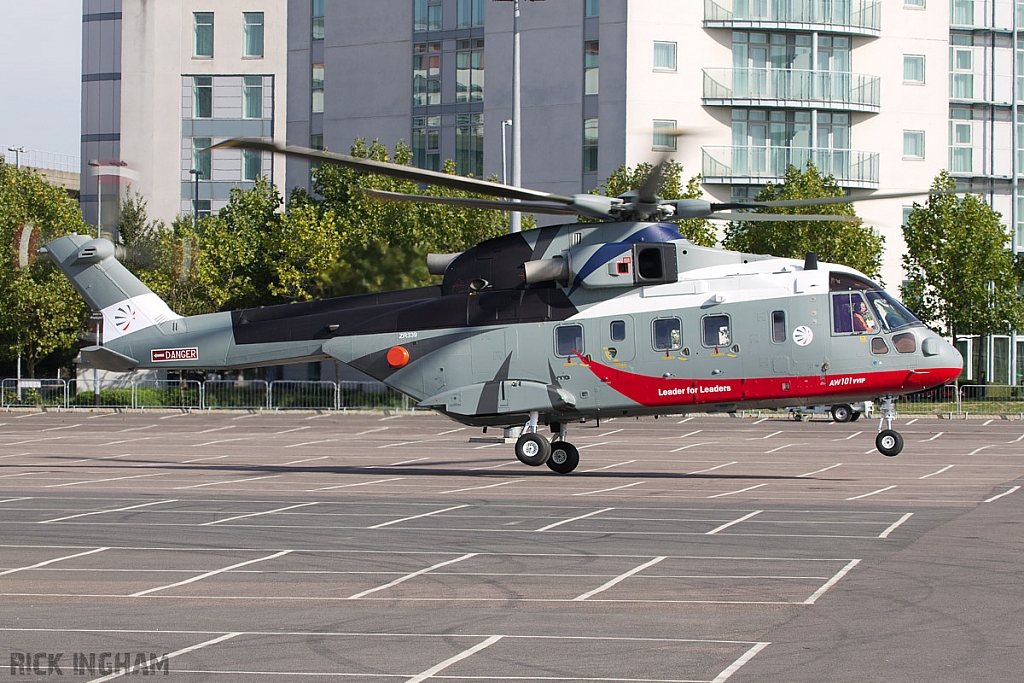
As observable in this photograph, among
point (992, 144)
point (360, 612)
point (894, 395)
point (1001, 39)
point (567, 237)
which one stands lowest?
point (360, 612)

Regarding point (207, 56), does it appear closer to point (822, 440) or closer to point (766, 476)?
point (822, 440)

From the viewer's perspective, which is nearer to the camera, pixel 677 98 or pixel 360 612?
pixel 360 612

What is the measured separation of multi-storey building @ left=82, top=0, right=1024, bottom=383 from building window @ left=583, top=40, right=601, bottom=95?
0.05 m

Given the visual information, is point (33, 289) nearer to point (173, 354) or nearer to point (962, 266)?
point (173, 354)

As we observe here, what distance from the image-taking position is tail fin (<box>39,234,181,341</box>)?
26031mm

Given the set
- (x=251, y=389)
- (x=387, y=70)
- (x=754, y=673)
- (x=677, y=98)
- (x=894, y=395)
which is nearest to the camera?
(x=754, y=673)

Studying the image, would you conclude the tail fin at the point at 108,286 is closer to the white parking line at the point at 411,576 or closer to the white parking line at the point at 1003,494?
the white parking line at the point at 411,576

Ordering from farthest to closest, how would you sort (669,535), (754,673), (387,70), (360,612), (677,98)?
(387,70) < (677,98) < (669,535) < (360,612) < (754,673)

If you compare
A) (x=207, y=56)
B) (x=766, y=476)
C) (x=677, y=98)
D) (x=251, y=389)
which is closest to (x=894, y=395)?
(x=766, y=476)

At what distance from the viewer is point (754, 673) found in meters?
8.68

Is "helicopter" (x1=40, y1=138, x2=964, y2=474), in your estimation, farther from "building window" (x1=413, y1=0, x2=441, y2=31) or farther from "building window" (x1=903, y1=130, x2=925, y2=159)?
"building window" (x1=903, y1=130, x2=925, y2=159)

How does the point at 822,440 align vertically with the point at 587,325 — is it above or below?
below

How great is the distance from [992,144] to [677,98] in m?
19.6

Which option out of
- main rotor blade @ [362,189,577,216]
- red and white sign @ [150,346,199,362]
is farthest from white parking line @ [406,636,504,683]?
red and white sign @ [150,346,199,362]
